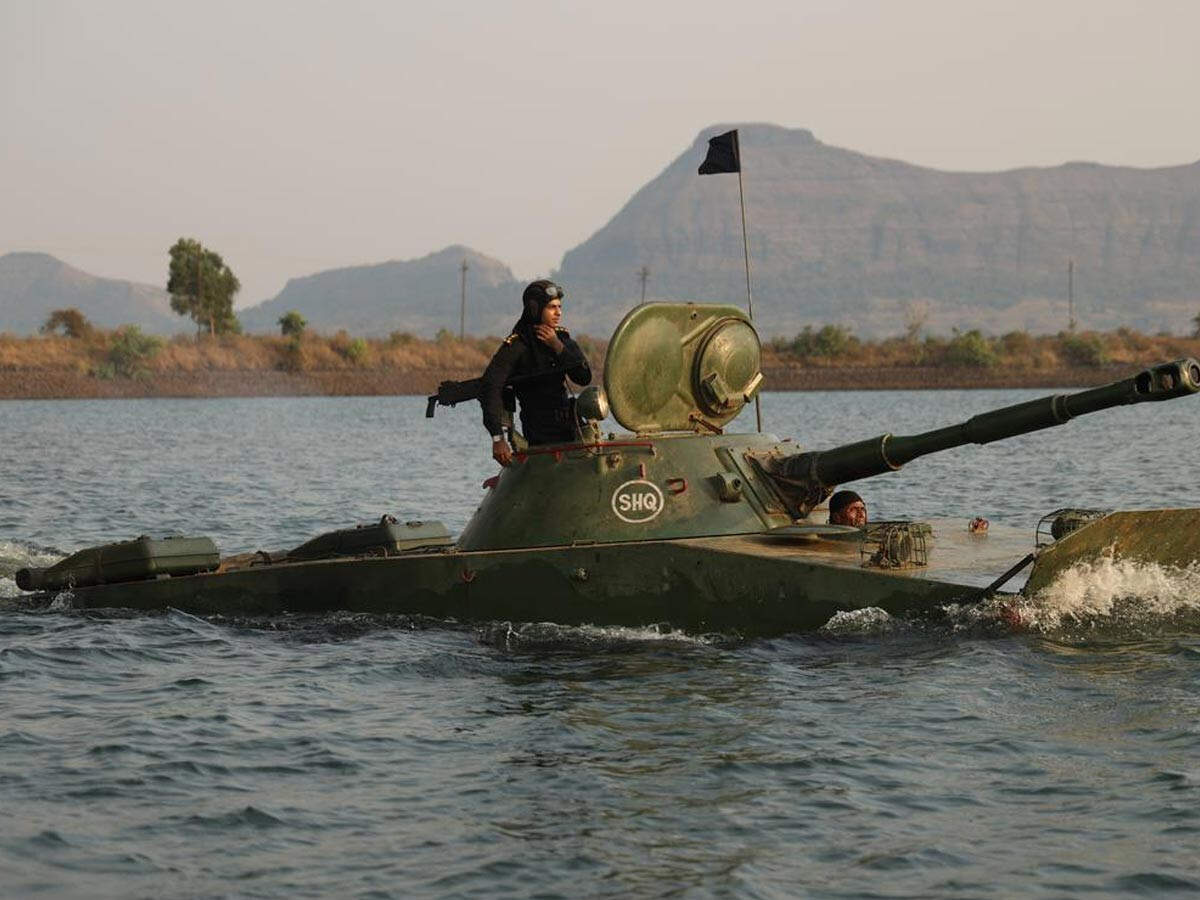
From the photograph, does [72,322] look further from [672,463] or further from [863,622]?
[863,622]

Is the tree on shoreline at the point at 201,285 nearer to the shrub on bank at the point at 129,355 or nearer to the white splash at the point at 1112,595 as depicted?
the shrub on bank at the point at 129,355

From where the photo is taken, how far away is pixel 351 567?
16594 mm

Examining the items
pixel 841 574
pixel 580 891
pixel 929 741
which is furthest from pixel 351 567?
pixel 580 891

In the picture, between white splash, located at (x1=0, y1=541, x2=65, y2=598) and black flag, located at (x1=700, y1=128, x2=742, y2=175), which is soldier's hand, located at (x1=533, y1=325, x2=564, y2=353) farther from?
white splash, located at (x1=0, y1=541, x2=65, y2=598)

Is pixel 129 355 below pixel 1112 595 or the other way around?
the other way around

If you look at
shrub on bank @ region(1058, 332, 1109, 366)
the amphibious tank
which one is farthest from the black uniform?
shrub on bank @ region(1058, 332, 1109, 366)

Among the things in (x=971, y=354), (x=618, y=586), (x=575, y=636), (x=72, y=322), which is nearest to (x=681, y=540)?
(x=618, y=586)

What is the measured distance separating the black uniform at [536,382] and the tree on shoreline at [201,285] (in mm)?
110074

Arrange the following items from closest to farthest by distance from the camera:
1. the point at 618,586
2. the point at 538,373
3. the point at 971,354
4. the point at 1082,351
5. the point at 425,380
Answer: the point at 618,586 → the point at 538,373 → the point at 1082,351 → the point at 971,354 → the point at 425,380

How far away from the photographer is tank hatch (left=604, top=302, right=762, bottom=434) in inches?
630

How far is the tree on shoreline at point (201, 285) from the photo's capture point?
124 m

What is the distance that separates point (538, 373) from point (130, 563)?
15.0 ft

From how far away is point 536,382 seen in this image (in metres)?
16.3

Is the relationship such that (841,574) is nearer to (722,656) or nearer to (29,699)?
(722,656)
